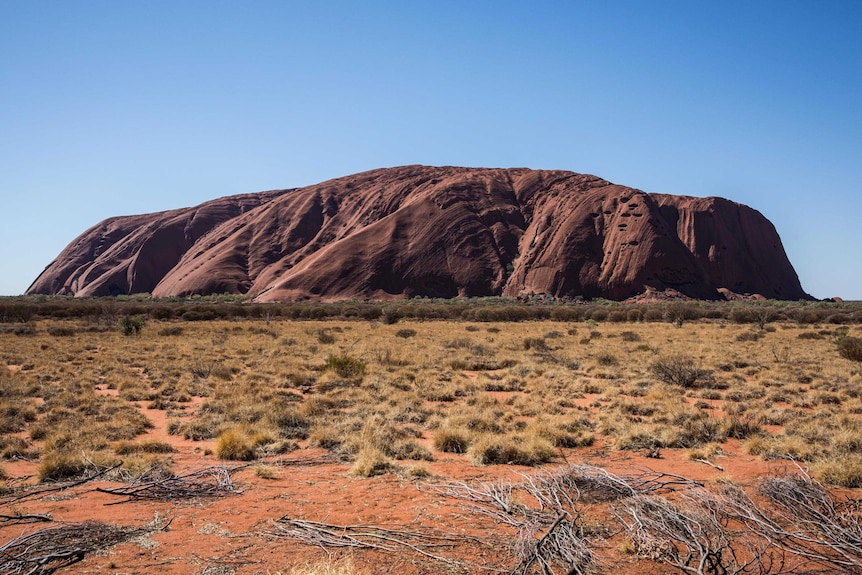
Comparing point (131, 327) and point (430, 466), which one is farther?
point (131, 327)

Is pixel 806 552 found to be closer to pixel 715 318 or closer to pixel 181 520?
pixel 181 520

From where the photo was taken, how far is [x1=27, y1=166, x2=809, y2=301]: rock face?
2822 inches

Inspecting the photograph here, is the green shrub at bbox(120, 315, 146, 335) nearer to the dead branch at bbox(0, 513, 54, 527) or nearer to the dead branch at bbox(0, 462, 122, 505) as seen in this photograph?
the dead branch at bbox(0, 462, 122, 505)

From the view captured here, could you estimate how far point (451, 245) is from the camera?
76312mm

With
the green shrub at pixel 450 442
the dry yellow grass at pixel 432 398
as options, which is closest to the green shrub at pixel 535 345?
the dry yellow grass at pixel 432 398

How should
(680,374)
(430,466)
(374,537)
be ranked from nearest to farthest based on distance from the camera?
(374,537) → (430,466) → (680,374)

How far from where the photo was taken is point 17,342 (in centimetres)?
2428

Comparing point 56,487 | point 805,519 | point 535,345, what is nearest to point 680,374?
point 535,345

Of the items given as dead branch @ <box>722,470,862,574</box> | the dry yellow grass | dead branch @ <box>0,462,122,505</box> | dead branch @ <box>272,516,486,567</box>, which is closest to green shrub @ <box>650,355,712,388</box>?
the dry yellow grass

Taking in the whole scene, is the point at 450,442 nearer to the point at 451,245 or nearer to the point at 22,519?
the point at 22,519

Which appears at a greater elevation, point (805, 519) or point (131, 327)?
point (805, 519)

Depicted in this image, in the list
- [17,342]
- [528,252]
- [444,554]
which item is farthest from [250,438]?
[528,252]

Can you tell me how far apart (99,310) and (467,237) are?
4867cm

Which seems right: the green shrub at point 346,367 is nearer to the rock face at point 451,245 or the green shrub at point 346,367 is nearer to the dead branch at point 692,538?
the dead branch at point 692,538
